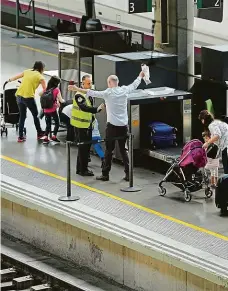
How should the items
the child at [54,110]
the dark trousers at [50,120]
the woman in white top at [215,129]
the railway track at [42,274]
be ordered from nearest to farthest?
the railway track at [42,274] → the woman in white top at [215,129] → the child at [54,110] → the dark trousers at [50,120]

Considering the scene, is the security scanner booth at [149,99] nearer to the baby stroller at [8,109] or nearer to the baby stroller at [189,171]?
the baby stroller at [189,171]

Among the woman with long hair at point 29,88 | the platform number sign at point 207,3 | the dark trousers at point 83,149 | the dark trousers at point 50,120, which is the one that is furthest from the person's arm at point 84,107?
the platform number sign at point 207,3

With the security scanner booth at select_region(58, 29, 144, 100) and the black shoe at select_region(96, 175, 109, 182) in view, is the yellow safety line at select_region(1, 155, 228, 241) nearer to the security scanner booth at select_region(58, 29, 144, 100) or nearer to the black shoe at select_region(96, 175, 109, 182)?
the black shoe at select_region(96, 175, 109, 182)

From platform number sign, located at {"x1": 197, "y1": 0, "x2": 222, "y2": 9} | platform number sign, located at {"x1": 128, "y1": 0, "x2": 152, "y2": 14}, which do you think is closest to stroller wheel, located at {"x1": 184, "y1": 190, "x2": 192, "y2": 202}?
platform number sign, located at {"x1": 197, "y1": 0, "x2": 222, "y2": 9}

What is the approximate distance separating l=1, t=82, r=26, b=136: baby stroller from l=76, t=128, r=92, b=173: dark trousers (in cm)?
294

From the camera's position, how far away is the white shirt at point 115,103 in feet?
52.7

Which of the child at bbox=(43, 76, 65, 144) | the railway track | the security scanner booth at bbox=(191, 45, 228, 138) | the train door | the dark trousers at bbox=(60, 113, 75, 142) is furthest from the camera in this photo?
the train door

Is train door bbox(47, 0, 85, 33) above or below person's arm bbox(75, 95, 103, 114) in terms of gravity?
above

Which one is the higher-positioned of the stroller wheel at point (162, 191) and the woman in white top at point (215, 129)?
the woman in white top at point (215, 129)

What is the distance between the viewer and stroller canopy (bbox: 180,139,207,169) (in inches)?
608

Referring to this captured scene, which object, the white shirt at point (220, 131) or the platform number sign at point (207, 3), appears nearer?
the white shirt at point (220, 131)

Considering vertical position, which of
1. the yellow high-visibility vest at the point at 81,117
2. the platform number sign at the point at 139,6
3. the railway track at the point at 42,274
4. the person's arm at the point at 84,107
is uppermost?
the platform number sign at the point at 139,6

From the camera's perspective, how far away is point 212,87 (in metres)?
17.8

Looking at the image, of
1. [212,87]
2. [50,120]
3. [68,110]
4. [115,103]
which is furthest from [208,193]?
[50,120]
